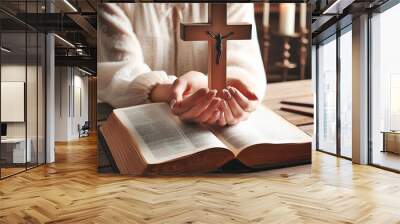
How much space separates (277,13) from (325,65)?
3992 mm

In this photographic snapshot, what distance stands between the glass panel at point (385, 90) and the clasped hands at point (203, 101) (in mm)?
2350

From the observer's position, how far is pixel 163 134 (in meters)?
6.04

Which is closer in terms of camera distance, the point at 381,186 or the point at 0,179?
the point at 381,186

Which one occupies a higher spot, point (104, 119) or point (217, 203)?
point (104, 119)

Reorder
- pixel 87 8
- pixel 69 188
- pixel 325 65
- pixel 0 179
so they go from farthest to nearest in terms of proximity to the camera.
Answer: pixel 325 65
pixel 87 8
pixel 0 179
pixel 69 188

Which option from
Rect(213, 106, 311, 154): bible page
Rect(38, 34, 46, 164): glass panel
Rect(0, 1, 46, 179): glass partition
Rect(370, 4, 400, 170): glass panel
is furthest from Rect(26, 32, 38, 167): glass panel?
Rect(370, 4, 400, 170): glass panel

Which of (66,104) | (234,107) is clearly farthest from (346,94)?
(66,104)

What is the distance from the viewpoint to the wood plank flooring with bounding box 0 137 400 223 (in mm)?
3750

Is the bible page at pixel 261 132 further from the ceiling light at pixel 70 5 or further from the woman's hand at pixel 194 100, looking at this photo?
the ceiling light at pixel 70 5

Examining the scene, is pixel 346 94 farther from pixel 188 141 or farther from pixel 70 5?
pixel 70 5

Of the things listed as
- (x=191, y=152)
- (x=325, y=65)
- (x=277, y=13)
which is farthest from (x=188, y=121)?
(x=325, y=65)

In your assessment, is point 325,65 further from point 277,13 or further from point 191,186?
point 191,186

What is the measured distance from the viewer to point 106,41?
20.6 ft

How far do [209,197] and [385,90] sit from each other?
13.4ft
